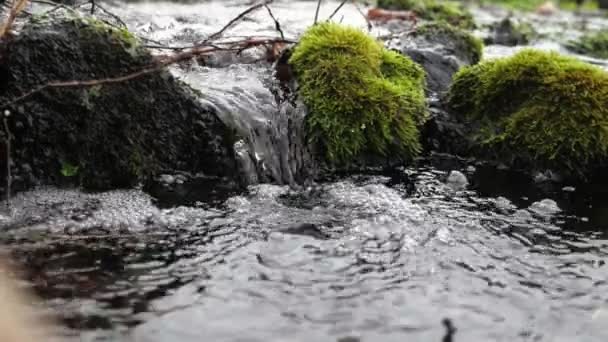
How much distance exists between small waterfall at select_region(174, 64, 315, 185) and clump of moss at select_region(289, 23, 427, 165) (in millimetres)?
159

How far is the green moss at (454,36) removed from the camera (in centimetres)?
609

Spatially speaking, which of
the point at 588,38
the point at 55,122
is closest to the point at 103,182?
the point at 55,122

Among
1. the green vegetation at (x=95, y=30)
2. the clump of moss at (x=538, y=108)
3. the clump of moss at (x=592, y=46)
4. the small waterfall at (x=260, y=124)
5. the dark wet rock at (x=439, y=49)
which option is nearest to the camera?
the green vegetation at (x=95, y=30)

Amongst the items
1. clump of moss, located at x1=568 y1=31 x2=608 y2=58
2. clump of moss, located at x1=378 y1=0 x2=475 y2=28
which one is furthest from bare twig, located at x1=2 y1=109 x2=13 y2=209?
clump of moss, located at x1=568 y1=31 x2=608 y2=58

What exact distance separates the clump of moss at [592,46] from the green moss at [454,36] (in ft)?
13.5

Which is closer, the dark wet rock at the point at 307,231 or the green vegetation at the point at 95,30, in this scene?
the dark wet rock at the point at 307,231

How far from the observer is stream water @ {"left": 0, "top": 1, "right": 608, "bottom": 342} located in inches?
102

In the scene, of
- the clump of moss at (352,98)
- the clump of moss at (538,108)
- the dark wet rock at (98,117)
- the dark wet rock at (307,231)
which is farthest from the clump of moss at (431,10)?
the dark wet rock at (307,231)

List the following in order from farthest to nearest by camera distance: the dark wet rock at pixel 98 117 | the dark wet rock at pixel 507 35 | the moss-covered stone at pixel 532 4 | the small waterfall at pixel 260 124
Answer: the moss-covered stone at pixel 532 4
the dark wet rock at pixel 507 35
the small waterfall at pixel 260 124
the dark wet rock at pixel 98 117

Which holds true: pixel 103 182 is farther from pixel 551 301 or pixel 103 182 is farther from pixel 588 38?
pixel 588 38

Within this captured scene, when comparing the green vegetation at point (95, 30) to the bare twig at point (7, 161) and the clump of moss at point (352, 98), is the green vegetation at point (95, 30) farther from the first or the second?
the clump of moss at point (352, 98)

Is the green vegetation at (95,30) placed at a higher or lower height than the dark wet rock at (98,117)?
higher

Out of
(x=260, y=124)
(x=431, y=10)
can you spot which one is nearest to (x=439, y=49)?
(x=260, y=124)

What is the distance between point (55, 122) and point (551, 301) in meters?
3.03
